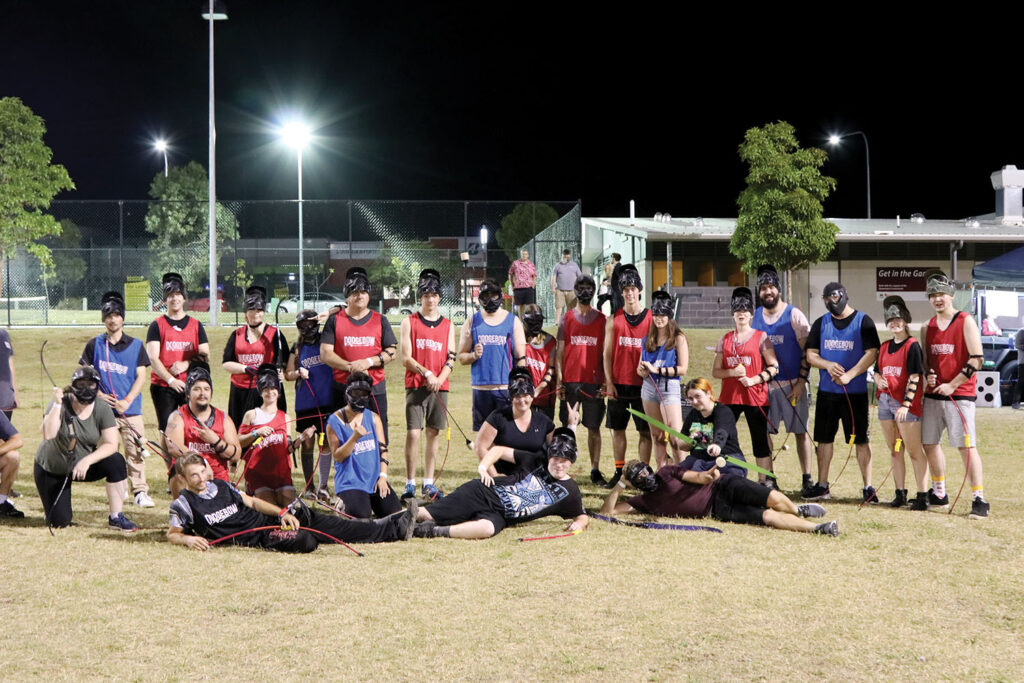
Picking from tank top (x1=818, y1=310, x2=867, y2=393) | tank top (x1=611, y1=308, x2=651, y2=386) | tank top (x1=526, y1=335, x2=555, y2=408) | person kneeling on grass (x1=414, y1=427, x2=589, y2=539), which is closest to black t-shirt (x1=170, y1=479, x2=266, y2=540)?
person kneeling on grass (x1=414, y1=427, x2=589, y2=539)

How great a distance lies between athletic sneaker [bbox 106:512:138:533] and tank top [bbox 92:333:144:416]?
1.46 meters

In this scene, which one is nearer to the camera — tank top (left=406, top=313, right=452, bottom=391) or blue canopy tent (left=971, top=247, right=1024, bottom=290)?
tank top (left=406, top=313, right=452, bottom=391)

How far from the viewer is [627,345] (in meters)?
9.24

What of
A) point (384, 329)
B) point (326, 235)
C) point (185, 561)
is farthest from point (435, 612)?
point (326, 235)

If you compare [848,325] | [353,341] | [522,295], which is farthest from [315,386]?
[522,295]

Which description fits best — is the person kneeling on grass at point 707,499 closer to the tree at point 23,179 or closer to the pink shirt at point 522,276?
the pink shirt at point 522,276

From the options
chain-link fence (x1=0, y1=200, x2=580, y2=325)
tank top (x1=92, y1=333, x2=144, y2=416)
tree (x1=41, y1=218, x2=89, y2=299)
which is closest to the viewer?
tank top (x1=92, y1=333, x2=144, y2=416)

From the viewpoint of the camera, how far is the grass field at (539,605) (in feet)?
15.3

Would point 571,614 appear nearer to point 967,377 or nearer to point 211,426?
point 211,426

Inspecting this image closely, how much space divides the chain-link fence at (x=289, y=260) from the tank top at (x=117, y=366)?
17762 millimetres

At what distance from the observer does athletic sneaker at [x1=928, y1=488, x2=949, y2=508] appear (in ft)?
27.5

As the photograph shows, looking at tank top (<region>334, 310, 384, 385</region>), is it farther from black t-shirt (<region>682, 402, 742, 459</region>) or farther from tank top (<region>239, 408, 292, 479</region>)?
black t-shirt (<region>682, 402, 742, 459</region>)

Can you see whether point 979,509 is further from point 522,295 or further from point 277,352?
point 522,295

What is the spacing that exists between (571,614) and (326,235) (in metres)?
25.0
